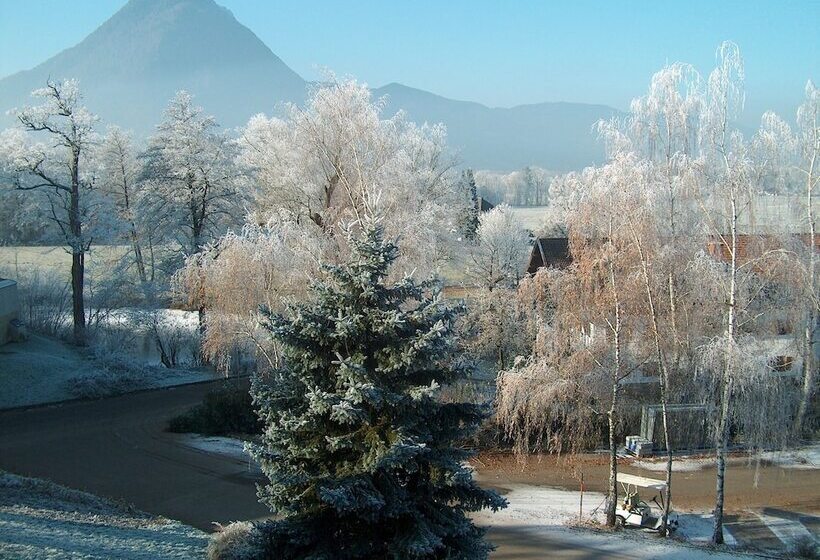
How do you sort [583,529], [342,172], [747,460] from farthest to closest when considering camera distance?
[342,172]
[747,460]
[583,529]

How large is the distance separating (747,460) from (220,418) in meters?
15.9

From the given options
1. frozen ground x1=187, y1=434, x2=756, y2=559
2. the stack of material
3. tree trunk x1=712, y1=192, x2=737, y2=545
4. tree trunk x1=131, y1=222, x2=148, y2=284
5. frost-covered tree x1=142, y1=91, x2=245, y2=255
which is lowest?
frozen ground x1=187, y1=434, x2=756, y2=559

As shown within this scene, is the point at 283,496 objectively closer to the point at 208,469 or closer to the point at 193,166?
the point at 208,469

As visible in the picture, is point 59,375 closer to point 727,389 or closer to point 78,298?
point 78,298

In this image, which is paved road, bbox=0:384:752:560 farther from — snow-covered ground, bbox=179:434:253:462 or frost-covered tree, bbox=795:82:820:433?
frost-covered tree, bbox=795:82:820:433

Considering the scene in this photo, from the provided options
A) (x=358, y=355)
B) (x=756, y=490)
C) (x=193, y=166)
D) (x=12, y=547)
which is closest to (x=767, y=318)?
(x=756, y=490)

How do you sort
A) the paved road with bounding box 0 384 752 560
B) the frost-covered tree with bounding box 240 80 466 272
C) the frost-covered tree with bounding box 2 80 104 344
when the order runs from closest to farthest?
the paved road with bounding box 0 384 752 560 < the frost-covered tree with bounding box 240 80 466 272 < the frost-covered tree with bounding box 2 80 104 344

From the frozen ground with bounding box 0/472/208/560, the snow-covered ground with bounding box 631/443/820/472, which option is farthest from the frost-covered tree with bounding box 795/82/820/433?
the frozen ground with bounding box 0/472/208/560

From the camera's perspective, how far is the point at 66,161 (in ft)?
95.8

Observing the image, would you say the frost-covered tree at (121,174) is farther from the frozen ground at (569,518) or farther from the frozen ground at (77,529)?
the frozen ground at (77,529)

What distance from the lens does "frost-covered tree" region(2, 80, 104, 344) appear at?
2764cm

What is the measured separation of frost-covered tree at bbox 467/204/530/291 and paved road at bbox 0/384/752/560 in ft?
70.9

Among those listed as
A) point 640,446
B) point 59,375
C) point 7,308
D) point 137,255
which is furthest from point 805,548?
point 137,255

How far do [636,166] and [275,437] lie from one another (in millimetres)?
10316
